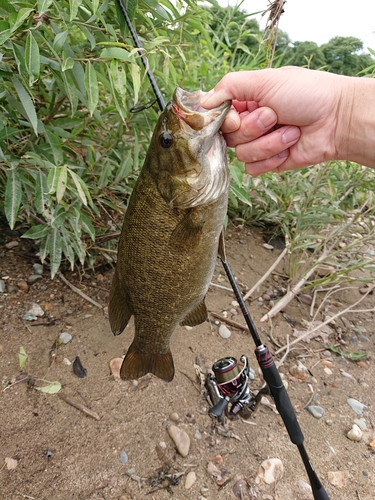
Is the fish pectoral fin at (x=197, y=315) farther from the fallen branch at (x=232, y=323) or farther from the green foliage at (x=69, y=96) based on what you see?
the fallen branch at (x=232, y=323)

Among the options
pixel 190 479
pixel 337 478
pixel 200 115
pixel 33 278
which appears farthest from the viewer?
pixel 33 278

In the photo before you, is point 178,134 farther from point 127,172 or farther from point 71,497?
point 71,497

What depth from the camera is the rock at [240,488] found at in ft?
7.10

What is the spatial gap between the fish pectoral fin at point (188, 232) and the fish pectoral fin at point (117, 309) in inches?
14.6

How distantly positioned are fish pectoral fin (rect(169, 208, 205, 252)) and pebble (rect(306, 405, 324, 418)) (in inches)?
74.3

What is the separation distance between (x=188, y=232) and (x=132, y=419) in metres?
1.43

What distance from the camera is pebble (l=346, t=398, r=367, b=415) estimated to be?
2.86 metres

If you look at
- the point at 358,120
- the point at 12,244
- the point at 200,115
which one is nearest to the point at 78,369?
the point at 12,244

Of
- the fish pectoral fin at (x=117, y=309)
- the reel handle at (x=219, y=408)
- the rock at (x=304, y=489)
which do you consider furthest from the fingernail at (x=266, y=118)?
the rock at (x=304, y=489)

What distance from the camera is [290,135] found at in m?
1.74

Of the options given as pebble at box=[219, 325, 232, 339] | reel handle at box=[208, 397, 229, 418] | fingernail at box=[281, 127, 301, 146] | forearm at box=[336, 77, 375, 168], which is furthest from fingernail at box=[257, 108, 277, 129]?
pebble at box=[219, 325, 232, 339]

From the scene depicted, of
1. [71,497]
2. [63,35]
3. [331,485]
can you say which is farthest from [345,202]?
[71,497]

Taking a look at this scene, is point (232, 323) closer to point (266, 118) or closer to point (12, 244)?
point (12, 244)

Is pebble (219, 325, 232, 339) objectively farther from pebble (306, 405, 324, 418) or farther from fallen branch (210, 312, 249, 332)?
pebble (306, 405, 324, 418)
